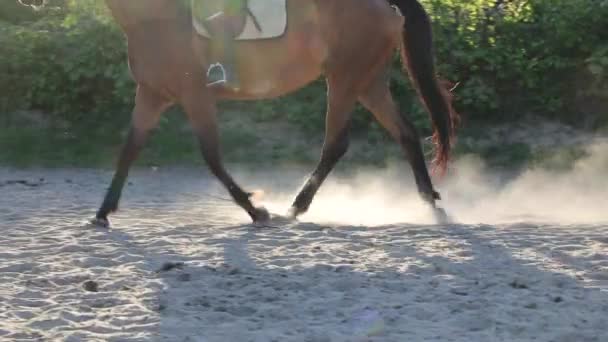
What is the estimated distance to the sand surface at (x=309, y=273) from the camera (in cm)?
377

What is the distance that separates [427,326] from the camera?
12.3 ft

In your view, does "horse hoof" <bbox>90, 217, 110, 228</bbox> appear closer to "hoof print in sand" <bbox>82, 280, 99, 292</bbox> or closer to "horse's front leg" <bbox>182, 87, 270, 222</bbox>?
"horse's front leg" <bbox>182, 87, 270, 222</bbox>

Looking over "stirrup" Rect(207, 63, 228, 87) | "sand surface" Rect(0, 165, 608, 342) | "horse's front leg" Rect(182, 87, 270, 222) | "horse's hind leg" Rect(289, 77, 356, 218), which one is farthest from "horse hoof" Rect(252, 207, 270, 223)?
"stirrup" Rect(207, 63, 228, 87)

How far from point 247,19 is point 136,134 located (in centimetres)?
107

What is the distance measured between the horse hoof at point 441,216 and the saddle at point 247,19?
63.5 inches

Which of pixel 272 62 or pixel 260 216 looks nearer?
pixel 260 216

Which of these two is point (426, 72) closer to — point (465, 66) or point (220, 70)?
point (220, 70)

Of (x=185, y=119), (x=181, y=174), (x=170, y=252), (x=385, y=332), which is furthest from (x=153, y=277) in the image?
(x=185, y=119)

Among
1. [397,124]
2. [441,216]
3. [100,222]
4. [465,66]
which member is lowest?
[100,222]

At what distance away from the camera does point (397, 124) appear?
677 cm

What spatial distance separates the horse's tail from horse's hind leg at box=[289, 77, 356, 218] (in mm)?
631

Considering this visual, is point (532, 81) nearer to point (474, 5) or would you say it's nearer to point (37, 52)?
point (474, 5)

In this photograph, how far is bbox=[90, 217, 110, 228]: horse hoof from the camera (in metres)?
6.11

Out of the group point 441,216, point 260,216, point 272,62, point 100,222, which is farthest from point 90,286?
point 441,216
